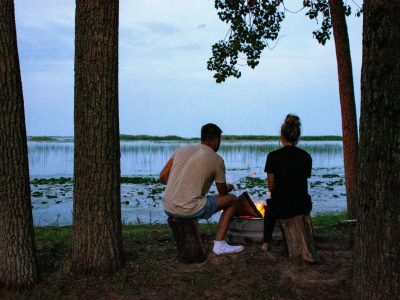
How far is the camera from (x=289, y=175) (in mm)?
5621

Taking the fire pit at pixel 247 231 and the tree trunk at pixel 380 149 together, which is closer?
the tree trunk at pixel 380 149

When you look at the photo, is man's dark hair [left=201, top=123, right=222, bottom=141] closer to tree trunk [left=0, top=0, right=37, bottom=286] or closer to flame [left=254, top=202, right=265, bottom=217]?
flame [left=254, top=202, right=265, bottom=217]

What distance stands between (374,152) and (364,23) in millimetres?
966

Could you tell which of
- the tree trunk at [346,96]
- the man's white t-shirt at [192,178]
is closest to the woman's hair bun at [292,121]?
the man's white t-shirt at [192,178]

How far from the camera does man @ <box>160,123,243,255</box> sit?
5.67m

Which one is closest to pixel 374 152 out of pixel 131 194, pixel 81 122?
pixel 81 122

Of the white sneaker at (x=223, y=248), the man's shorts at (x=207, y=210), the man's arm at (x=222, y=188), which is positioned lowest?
the white sneaker at (x=223, y=248)

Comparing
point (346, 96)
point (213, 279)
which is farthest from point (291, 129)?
point (346, 96)

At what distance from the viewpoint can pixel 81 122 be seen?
532cm

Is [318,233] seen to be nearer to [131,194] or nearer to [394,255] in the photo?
[394,255]

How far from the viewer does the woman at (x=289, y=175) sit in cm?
564

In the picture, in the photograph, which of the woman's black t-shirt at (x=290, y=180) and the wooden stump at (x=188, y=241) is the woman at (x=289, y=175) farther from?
the wooden stump at (x=188, y=241)

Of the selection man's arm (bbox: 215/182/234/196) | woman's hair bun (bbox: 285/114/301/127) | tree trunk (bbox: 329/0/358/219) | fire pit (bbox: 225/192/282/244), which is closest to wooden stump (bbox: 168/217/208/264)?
man's arm (bbox: 215/182/234/196)

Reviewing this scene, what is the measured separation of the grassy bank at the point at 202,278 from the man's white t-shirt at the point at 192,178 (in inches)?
25.4
